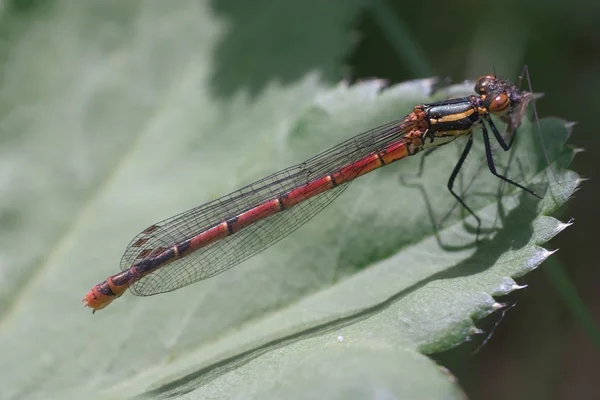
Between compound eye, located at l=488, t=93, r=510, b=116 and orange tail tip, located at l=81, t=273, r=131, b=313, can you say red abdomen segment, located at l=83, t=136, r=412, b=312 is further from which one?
compound eye, located at l=488, t=93, r=510, b=116

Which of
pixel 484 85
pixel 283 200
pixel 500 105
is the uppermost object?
pixel 484 85

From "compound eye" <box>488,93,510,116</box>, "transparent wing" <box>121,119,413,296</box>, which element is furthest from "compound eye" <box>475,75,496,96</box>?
"transparent wing" <box>121,119,413,296</box>

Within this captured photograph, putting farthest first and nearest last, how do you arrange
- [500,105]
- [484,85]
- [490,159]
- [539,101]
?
[539,101] → [484,85] → [500,105] → [490,159]

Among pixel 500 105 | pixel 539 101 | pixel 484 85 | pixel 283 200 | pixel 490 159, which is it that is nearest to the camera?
pixel 490 159

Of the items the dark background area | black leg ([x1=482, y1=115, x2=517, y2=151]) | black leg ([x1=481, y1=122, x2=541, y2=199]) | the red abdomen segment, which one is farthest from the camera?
the dark background area

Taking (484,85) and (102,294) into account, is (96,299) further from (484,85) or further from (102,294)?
(484,85)

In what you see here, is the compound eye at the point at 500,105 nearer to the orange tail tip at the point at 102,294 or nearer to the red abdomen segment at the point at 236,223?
the red abdomen segment at the point at 236,223

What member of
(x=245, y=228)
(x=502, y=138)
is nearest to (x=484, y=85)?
(x=502, y=138)

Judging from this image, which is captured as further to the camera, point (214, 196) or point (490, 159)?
point (214, 196)
